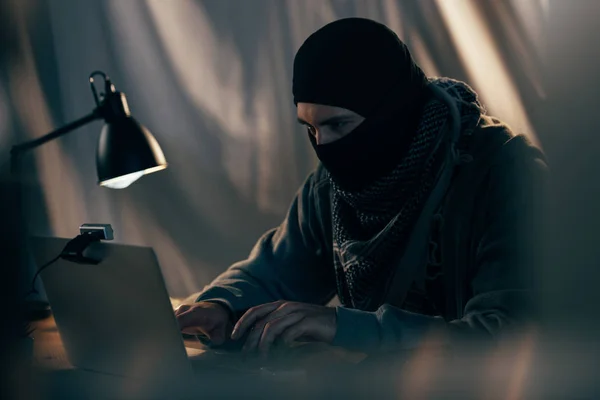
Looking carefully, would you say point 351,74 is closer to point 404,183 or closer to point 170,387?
point 404,183

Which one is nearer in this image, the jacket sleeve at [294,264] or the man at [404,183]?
the man at [404,183]

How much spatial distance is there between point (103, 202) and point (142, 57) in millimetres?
498

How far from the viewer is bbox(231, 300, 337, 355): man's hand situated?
0.94 metres

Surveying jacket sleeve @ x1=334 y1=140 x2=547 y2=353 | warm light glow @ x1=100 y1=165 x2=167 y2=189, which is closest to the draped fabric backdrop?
warm light glow @ x1=100 y1=165 x2=167 y2=189

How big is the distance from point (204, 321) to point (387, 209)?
1.24 feet

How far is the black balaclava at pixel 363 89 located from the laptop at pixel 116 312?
47 centimetres

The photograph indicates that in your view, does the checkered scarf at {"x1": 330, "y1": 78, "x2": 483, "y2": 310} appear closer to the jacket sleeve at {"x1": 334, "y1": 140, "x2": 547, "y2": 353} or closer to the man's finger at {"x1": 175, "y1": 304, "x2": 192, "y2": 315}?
the jacket sleeve at {"x1": 334, "y1": 140, "x2": 547, "y2": 353}

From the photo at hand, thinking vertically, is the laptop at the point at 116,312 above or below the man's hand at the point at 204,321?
above

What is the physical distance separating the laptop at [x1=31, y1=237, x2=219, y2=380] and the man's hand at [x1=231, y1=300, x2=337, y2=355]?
0.31 feet

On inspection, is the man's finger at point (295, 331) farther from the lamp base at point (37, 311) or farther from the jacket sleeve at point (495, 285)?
the lamp base at point (37, 311)

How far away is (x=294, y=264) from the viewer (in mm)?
1475

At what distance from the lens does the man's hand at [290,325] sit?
944mm

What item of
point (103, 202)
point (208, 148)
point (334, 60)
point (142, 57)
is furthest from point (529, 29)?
point (103, 202)

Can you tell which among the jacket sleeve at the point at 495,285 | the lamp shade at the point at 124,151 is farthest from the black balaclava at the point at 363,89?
the lamp shade at the point at 124,151
